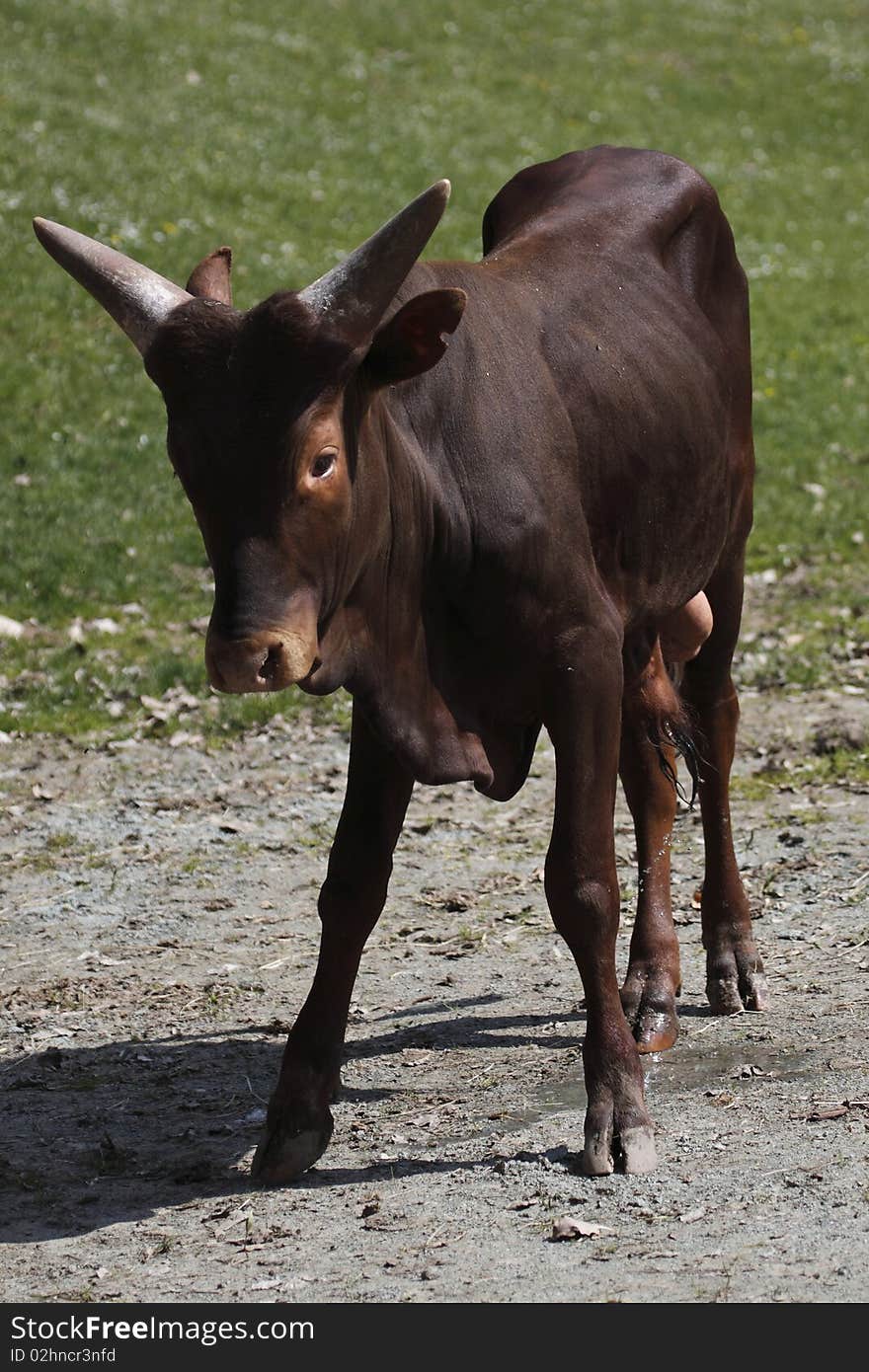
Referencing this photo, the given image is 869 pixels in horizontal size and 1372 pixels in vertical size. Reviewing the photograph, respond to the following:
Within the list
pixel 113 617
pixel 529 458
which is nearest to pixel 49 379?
pixel 113 617

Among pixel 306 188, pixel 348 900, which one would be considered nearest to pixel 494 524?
pixel 348 900

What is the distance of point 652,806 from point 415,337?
2.45 metres

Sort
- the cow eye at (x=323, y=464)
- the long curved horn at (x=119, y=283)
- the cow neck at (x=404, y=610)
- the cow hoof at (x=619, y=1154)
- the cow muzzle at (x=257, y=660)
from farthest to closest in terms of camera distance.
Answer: the cow hoof at (x=619, y=1154) < the cow neck at (x=404, y=610) < the long curved horn at (x=119, y=283) < the cow eye at (x=323, y=464) < the cow muzzle at (x=257, y=660)

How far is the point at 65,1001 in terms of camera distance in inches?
Answer: 264

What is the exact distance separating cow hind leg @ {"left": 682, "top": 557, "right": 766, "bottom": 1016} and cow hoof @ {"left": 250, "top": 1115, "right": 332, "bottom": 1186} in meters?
1.70

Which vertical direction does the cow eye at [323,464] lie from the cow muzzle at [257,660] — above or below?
above

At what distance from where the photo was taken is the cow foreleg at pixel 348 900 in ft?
17.6

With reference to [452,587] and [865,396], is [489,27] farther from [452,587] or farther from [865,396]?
[452,587]

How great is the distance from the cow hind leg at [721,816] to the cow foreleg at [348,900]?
1465mm

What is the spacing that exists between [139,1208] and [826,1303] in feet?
6.46

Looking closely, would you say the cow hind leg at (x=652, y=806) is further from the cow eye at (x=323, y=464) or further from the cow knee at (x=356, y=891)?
the cow eye at (x=323, y=464)

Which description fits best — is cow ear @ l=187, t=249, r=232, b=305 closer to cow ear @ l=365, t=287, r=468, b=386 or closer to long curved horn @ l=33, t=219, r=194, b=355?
long curved horn @ l=33, t=219, r=194, b=355

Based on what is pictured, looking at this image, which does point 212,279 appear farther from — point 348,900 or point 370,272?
point 348,900

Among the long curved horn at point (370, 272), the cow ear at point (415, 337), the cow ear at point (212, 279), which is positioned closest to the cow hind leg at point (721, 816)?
the cow ear at point (212, 279)
